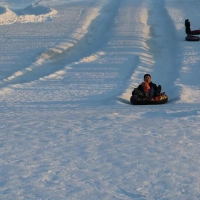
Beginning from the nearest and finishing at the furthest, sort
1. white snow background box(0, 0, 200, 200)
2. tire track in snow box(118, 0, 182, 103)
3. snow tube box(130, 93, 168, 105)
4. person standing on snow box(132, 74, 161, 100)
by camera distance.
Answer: white snow background box(0, 0, 200, 200), snow tube box(130, 93, 168, 105), person standing on snow box(132, 74, 161, 100), tire track in snow box(118, 0, 182, 103)

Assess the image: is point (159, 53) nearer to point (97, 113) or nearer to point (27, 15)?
point (97, 113)

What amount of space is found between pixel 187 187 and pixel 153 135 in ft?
6.29

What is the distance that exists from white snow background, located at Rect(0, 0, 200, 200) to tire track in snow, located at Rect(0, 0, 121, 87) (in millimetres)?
39

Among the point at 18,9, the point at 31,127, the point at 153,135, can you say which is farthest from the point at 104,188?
the point at 18,9

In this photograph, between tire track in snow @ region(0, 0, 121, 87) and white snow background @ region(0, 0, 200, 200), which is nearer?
white snow background @ region(0, 0, 200, 200)

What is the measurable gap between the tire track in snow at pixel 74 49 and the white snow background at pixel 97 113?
1.5 inches

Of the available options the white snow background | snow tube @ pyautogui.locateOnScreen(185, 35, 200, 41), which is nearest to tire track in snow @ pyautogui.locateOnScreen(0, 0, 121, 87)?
the white snow background

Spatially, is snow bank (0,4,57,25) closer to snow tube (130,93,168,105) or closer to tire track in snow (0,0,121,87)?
tire track in snow (0,0,121,87)

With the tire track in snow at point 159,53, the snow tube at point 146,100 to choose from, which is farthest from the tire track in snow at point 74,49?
the snow tube at point 146,100

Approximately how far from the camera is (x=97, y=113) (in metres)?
8.71

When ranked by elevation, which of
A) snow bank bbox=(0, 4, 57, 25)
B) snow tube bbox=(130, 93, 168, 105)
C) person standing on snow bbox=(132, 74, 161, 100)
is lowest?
snow tube bbox=(130, 93, 168, 105)

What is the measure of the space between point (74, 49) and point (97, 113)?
30.4ft

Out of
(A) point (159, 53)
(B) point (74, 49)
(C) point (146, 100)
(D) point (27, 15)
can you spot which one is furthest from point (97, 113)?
(D) point (27, 15)

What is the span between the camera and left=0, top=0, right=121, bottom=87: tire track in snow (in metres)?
14.0
